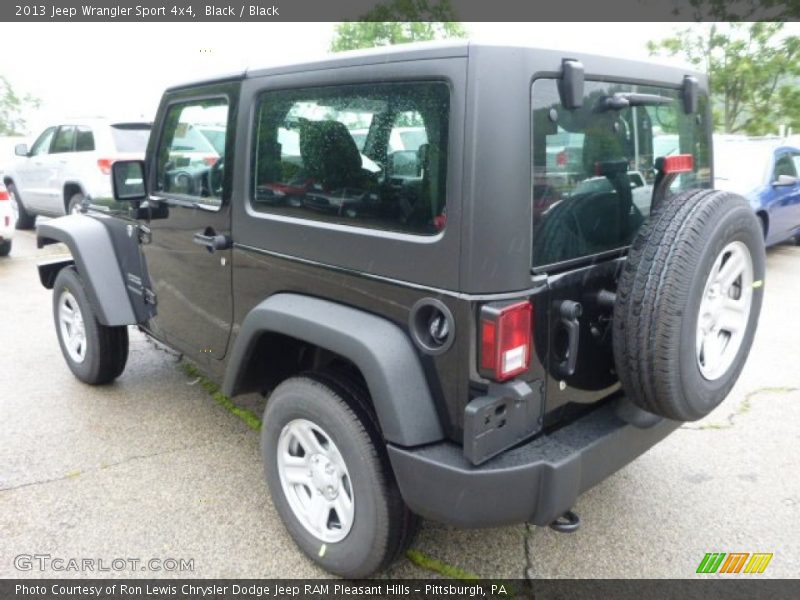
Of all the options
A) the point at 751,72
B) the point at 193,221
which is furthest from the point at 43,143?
the point at 751,72

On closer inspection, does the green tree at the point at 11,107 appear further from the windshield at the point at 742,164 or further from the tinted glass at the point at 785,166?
the tinted glass at the point at 785,166

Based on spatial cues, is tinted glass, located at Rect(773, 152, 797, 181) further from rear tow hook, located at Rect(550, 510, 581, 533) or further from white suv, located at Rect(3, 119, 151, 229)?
white suv, located at Rect(3, 119, 151, 229)

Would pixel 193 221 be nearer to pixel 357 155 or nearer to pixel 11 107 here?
pixel 357 155

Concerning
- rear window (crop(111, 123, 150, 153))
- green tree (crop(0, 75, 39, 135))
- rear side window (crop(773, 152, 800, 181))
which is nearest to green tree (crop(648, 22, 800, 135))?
rear side window (crop(773, 152, 800, 181))

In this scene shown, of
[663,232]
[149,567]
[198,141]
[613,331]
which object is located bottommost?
[149,567]

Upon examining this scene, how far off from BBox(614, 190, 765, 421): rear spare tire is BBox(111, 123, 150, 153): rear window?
24.5ft

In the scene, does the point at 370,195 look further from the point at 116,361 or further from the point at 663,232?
the point at 116,361

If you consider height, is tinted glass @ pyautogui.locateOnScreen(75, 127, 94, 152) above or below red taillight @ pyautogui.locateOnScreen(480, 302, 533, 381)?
above

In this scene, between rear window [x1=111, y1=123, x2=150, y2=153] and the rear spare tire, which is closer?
the rear spare tire

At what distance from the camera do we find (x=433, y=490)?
199cm

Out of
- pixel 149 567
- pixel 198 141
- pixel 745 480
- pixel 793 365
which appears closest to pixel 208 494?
pixel 149 567

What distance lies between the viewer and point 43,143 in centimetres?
942

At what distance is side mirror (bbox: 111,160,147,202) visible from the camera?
3.48 metres

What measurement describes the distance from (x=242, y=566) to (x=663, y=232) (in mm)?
1974
